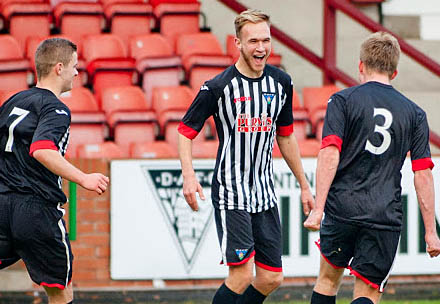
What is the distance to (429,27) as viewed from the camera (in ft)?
38.3

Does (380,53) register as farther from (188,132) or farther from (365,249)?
(188,132)

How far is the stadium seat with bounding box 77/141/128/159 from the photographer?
27.0 ft

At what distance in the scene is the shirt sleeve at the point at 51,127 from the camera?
4.85 m

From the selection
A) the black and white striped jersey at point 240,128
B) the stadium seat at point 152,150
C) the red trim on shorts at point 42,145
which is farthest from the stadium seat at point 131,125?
the red trim on shorts at point 42,145

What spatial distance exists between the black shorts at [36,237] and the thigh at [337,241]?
1.48m

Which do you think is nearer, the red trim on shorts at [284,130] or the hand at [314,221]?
the hand at [314,221]

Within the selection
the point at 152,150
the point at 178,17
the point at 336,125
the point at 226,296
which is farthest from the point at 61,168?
the point at 178,17

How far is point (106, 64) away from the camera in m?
9.70

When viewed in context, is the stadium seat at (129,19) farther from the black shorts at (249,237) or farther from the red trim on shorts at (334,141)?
the red trim on shorts at (334,141)

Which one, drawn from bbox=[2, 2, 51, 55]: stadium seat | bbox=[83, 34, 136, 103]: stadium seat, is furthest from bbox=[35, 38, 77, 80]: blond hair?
bbox=[2, 2, 51, 55]: stadium seat

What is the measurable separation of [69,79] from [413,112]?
1.96 meters

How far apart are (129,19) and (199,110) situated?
5.46m

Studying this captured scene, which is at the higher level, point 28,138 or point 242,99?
point 242,99

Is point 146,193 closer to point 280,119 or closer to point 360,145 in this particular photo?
point 280,119
